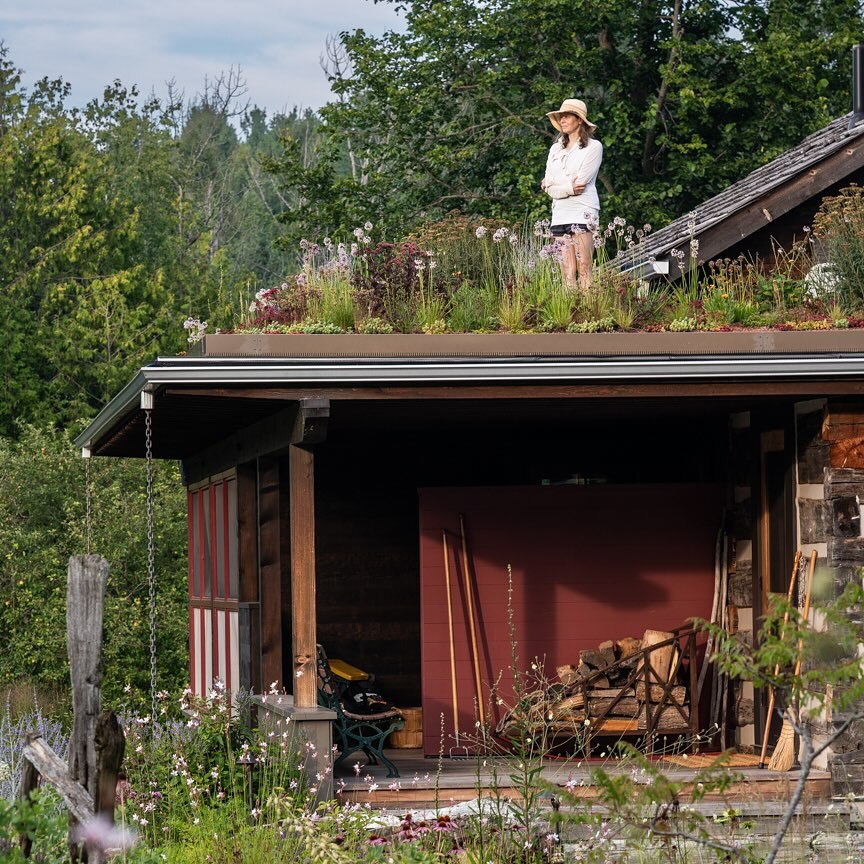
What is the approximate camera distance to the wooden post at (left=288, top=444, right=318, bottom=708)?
877 centimetres

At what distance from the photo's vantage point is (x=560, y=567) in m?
11.5

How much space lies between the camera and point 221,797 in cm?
779

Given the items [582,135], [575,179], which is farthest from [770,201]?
[575,179]

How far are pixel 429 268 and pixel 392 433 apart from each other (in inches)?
88.0

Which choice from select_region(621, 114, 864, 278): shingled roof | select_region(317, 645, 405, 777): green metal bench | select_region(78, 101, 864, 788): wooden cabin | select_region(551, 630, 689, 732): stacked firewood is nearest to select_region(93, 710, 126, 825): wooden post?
select_region(78, 101, 864, 788): wooden cabin

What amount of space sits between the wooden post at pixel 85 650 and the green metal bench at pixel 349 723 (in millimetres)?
4332

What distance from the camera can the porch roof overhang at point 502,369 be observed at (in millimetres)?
8555

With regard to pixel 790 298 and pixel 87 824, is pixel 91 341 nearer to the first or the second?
pixel 790 298

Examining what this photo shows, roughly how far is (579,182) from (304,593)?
4.20 m

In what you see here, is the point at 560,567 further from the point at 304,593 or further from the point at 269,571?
the point at 304,593

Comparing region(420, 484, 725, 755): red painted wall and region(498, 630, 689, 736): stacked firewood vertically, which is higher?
region(420, 484, 725, 755): red painted wall

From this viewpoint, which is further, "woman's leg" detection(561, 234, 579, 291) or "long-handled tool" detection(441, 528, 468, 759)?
"long-handled tool" detection(441, 528, 468, 759)

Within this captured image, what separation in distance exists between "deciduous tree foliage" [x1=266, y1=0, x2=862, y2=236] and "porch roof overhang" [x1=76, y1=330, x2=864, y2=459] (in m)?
14.9

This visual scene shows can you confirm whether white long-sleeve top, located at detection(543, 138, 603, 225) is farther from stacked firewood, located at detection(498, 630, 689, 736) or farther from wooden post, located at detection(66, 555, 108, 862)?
wooden post, located at detection(66, 555, 108, 862)
